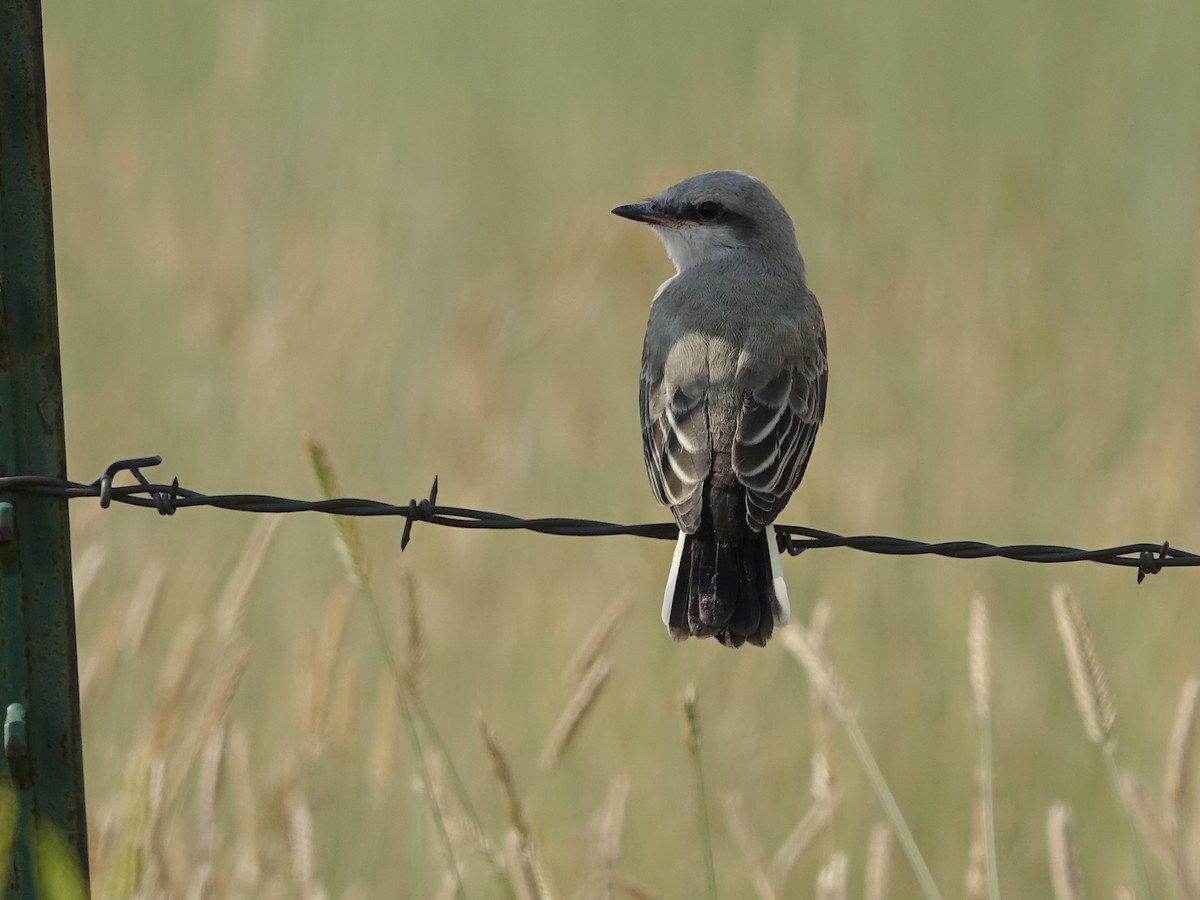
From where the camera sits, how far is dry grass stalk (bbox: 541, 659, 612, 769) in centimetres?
299

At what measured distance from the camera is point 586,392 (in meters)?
6.51

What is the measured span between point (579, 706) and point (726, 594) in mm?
759

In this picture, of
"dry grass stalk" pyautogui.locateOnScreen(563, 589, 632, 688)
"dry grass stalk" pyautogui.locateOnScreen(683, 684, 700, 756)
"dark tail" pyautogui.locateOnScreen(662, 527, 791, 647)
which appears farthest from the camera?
"dark tail" pyautogui.locateOnScreen(662, 527, 791, 647)

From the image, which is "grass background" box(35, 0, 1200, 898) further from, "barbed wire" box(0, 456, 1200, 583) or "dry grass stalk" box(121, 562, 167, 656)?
"barbed wire" box(0, 456, 1200, 583)

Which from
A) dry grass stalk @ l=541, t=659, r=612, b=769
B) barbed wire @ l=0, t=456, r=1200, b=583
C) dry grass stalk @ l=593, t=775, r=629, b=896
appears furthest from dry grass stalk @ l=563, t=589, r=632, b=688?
dry grass stalk @ l=593, t=775, r=629, b=896

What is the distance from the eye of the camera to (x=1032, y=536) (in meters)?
5.94

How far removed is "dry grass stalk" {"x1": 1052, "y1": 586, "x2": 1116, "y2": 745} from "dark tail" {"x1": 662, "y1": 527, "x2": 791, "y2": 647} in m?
0.75

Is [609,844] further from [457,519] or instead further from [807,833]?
[457,519]

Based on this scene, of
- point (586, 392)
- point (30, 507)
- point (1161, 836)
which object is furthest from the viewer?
point (586, 392)

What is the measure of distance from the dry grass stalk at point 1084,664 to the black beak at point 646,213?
242cm

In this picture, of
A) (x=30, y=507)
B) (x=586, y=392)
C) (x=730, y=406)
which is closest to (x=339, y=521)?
(x=30, y=507)

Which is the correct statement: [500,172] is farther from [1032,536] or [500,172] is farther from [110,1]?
[1032,536]

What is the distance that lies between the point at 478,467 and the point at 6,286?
3.65 m

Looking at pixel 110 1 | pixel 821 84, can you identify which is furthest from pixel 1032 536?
pixel 110 1
